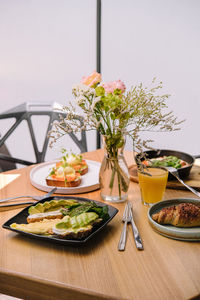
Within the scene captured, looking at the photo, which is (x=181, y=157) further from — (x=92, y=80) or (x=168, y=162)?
(x=92, y=80)

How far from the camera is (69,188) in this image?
139 centimetres

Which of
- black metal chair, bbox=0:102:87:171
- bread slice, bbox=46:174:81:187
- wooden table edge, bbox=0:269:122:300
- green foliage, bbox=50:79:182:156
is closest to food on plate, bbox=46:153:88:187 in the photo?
bread slice, bbox=46:174:81:187

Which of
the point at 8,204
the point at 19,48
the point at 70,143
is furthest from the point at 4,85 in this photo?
the point at 8,204

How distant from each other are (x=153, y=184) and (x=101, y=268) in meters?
0.45

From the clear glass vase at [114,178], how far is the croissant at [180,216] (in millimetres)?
242

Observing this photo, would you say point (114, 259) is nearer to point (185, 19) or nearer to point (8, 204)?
point (8, 204)

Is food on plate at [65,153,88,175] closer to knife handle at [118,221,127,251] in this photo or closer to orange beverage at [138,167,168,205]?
orange beverage at [138,167,168,205]

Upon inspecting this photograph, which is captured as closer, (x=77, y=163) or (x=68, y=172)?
(x=68, y=172)

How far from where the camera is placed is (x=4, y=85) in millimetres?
9453

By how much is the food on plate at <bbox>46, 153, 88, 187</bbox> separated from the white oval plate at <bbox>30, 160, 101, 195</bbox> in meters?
0.03

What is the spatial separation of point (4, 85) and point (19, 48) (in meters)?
1.13

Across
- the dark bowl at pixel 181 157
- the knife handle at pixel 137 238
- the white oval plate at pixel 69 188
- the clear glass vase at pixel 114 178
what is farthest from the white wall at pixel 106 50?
the knife handle at pixel 137 238

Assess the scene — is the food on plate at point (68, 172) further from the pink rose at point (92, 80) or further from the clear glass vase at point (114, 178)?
the pink rose at point (92, 80)

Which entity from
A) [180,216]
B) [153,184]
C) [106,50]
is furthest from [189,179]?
[106,50]
